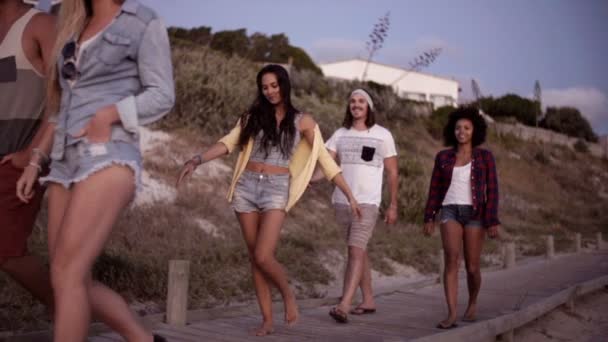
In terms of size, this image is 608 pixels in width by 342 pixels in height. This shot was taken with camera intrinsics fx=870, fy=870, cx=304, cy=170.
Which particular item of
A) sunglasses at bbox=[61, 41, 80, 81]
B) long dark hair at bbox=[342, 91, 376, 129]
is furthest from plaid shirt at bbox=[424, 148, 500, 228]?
sunglasses at bbox=[61, 41, 80, 81]

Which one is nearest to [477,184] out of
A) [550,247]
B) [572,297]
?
[572,297]

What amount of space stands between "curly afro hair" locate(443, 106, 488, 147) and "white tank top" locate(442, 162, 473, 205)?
397 mm

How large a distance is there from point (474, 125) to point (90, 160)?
5524 mm

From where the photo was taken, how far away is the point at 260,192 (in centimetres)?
661

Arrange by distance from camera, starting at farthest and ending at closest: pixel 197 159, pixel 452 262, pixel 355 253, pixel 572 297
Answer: pixel 572 297, pixel 355 253, pixel 452 262, pixel 197 159

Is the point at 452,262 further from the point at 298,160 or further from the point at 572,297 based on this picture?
the point at 572,297

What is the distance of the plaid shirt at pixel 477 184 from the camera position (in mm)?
8086

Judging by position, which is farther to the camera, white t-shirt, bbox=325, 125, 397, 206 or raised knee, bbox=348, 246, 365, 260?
white t-shirt, bbox=325, 125, 397, 206

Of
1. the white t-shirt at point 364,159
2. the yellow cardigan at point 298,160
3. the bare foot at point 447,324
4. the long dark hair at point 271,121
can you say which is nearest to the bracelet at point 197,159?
the yellow cardigan at point 298,160

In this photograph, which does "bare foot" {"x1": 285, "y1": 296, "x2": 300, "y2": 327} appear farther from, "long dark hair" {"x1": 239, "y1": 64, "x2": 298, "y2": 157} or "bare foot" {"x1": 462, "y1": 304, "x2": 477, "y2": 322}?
"bare foot" {"x1": 462, "y1": 304, "x2": 477, "y2": 322}

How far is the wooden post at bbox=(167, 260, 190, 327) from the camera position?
680 centimetres

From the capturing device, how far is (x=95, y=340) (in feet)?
19.8

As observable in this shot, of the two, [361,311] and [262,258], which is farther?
[361,311]

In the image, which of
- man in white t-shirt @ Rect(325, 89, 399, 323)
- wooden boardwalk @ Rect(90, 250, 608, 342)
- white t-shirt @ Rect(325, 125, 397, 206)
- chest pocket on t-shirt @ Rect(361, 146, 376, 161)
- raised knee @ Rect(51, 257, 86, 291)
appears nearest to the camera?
raised knee @ Rect(51, 257, 86, 291)
